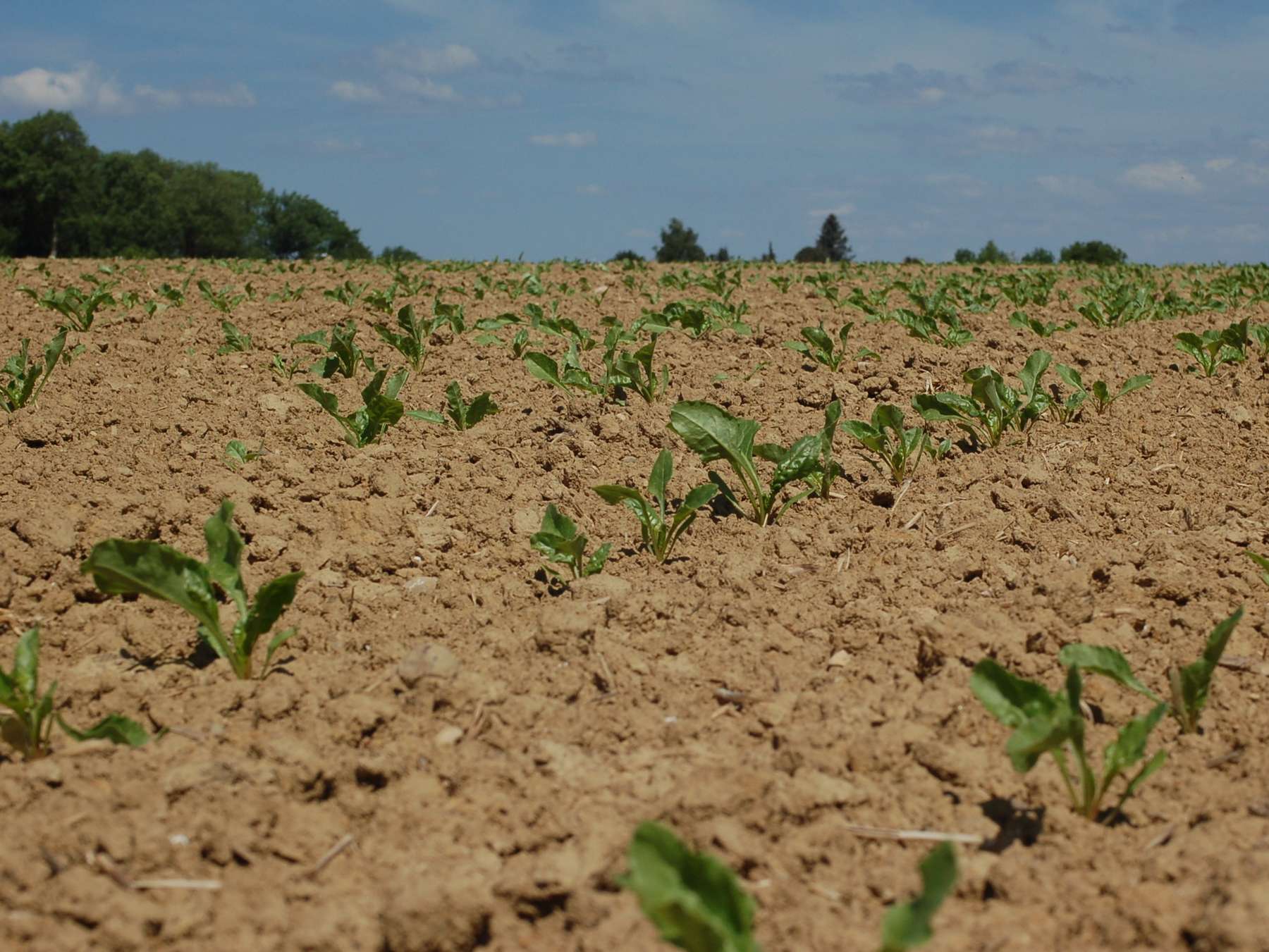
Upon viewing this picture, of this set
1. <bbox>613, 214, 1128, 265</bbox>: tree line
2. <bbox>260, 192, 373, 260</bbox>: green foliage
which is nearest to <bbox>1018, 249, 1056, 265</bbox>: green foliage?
<bbox>613, 214, 1128, 265</bbox>: tree line

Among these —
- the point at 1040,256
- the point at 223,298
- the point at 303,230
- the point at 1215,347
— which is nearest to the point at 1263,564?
the point at 1215,347

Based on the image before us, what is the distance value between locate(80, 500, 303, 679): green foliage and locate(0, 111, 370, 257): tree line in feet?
153

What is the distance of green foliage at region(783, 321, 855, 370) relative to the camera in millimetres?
5926

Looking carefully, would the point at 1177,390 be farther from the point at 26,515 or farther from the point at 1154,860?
the point at 26,515

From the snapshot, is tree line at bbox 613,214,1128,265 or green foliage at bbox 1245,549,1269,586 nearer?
green foliage at bbox 1245,549,1269,586

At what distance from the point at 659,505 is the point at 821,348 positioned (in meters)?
2.66

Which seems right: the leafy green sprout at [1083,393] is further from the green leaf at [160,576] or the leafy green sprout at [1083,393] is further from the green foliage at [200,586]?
the green leaf at [160,576]

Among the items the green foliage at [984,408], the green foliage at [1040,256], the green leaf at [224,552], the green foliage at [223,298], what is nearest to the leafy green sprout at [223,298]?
the green foliage at [223,298]

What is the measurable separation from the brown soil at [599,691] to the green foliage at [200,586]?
0.35 feet

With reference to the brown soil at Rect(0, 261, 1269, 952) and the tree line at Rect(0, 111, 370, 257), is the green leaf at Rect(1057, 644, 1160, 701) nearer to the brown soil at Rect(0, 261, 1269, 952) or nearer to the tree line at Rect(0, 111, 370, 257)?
the brown soil at Rect(0, 261, 1269, 952)

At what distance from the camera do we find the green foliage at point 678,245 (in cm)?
7656

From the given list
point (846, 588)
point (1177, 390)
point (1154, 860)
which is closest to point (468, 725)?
point (846, 588)

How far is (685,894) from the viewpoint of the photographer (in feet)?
5.37

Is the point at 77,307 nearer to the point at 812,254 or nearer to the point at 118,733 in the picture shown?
the point at 118,733
